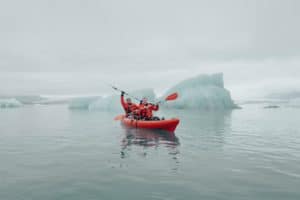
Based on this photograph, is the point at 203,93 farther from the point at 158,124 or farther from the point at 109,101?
the point at 158,124

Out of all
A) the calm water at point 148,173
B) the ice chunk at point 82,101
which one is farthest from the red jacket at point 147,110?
the ice chunk at point 82,101

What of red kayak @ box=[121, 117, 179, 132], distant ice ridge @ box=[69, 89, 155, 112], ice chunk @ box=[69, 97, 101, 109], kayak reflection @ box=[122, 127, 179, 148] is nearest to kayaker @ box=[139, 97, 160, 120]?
red kayak @ box=[121, 117, 179, 132]

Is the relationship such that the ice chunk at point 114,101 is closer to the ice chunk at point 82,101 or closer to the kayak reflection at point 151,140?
the ice chunk at point 82,101

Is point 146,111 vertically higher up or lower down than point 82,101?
lower down

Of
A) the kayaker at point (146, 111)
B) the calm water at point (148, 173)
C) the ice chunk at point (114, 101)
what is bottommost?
the calm water at point (148, 173)

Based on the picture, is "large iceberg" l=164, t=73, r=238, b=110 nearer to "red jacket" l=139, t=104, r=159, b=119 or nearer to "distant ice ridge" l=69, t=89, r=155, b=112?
"distant ice ridge" l=69, t=89, r=155, b=112

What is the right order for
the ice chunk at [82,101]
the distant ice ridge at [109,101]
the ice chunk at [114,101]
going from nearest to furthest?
1. the ice chunk at [114,101]
2. the distant ice ridge at [109,101]
3. the ice chunk at [82,101]

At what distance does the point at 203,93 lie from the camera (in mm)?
47469

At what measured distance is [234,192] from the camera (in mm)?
5141

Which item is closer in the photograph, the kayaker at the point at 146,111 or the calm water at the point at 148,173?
the calm water at the point at 148,173

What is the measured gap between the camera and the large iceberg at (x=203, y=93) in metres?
47.9

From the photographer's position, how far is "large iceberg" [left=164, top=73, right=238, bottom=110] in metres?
47.9

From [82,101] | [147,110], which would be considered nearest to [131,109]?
[147,110]

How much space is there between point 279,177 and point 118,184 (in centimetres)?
446
